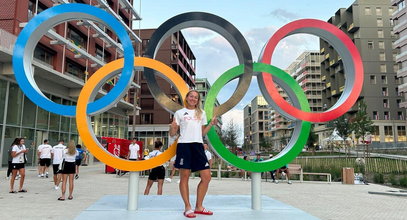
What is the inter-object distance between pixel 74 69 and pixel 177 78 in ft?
79.1

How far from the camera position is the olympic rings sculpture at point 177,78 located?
16.9ft

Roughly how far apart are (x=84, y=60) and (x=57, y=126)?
743 cm

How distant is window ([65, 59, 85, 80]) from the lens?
998 inches

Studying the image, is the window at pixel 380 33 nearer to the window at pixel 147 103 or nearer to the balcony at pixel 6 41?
the window at pixel 147 103

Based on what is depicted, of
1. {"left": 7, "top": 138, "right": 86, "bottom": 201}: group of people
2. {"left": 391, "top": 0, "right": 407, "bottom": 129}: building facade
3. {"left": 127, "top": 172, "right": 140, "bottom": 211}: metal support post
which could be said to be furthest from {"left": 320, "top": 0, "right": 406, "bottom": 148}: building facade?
{"left": 127, "top": 172, "right": 140, "bottom": 211}: metal support post

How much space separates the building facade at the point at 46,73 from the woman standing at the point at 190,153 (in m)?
15.7

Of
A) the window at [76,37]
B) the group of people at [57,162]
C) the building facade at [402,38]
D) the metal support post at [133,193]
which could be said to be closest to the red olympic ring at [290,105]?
the metal support post at [133,193]

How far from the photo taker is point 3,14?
61.7ft

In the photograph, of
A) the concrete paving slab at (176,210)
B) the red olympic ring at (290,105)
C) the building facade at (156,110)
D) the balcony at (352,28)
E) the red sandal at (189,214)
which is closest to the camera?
the red sandal at (189,214)

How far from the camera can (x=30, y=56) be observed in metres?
5.41

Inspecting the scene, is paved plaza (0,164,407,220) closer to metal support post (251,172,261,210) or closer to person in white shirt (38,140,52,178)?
metal support post (251,172,261,210)

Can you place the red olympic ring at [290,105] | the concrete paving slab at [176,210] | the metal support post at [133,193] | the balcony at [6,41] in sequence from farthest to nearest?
the balcony at [6,41] < the red olympic ring at [290,105] < the metal support post at [133,193] < the concrete paving slab at [176,210]

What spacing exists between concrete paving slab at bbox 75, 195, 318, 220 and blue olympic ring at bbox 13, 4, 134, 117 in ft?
5.63

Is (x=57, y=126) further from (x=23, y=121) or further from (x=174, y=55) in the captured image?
(x=174, y=55)
